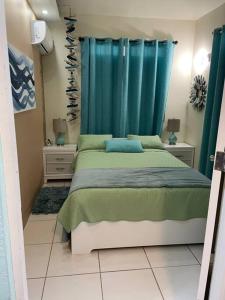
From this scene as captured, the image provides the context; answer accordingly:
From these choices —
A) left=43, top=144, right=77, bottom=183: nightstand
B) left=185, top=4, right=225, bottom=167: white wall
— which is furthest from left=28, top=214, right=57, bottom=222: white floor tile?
left=185, top=4, right=225, bottom=167: white wall

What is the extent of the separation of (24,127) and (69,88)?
144 cm

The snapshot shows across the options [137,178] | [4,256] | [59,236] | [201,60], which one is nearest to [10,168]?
[4,256]

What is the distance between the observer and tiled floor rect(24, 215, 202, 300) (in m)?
1.65

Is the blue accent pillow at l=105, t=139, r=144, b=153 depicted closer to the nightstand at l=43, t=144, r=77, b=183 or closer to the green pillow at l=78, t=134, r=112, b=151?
the green pillow at l=78, t=134, r=112, b=151

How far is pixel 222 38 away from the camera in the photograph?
2846 millimetres

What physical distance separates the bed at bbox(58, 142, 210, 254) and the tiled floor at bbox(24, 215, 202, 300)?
0.31 ft

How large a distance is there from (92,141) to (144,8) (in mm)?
2028

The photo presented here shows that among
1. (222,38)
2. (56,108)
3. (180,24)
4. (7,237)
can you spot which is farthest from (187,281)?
(180,24)

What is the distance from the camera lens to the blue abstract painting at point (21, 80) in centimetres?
206

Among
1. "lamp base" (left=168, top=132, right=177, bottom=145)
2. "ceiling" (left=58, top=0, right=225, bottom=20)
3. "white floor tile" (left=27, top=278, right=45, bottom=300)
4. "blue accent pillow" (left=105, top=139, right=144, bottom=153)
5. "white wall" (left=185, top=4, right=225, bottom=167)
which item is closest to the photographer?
"white floor tile" (left=27, top=278, right=45, bottom=300)

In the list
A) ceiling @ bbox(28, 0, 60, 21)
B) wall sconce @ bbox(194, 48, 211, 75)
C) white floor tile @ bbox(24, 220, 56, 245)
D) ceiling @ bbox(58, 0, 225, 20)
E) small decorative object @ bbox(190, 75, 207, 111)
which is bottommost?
white floor tile @ bbox(24, 220, 56, 245)

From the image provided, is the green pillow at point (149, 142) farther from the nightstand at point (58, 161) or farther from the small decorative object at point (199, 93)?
the nightstand at point (58, 161)

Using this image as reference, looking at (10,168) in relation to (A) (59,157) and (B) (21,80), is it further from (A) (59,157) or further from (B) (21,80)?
(A) (59,157)

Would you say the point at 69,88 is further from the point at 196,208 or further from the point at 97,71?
the point at 196,208
